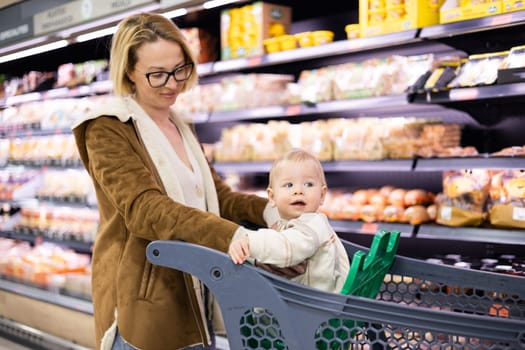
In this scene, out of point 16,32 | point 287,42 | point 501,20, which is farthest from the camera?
point 16,32

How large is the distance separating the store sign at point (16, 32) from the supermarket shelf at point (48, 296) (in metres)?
1.93

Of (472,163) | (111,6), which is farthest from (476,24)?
(111,6)

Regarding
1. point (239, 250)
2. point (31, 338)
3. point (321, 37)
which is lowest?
point (31, 338)

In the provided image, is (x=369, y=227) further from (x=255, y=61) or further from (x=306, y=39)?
(x=255, y=61)

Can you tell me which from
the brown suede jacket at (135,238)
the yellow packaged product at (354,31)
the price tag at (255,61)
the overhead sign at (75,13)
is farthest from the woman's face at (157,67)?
the overhead sign at (75,13)

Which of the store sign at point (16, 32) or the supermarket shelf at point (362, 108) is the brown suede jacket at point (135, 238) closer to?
the supermarket shelf at point (362, 108)

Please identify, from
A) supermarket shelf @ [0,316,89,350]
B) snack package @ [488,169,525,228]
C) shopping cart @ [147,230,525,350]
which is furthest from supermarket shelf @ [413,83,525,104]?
supermarket shelf @ [0,316,89,350]

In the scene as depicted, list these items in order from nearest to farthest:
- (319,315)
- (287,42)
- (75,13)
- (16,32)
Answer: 1. (319,315)
2. (287,42)
3. (75,13)
4. (16,32)

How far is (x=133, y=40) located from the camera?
5.99 ft

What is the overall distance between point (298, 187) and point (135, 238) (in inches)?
19.1

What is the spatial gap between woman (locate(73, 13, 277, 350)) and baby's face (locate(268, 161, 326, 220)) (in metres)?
0.32

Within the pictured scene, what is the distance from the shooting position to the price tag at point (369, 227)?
3270 mm

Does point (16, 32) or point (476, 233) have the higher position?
point (16, 32)

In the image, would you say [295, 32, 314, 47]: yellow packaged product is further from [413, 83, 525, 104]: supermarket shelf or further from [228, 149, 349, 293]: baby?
[228, 149, 349, 293]: baby
